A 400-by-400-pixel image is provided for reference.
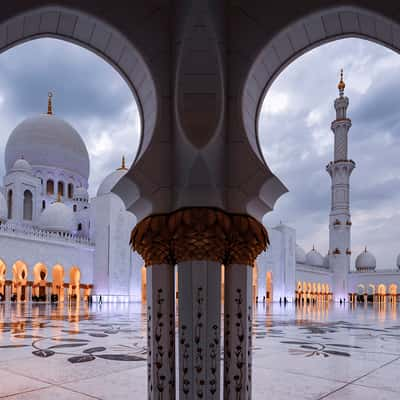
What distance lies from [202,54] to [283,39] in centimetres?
25

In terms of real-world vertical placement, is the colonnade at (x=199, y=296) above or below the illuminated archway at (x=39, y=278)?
above

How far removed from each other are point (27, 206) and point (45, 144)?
2.56 meters

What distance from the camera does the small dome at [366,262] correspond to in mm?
27045

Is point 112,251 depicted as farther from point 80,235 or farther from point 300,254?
point 300,254

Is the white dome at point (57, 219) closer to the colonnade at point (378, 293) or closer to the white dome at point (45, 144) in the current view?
the white dome at point (45, 144)

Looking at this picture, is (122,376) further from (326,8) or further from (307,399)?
(326,8)

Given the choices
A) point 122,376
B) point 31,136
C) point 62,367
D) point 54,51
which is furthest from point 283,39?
point 31,136

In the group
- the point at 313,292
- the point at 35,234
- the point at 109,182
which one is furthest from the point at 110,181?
the point at 313,292

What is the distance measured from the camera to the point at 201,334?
1.17 meters

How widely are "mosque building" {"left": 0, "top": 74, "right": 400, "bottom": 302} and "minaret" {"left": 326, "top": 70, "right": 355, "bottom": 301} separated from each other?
0.05 metres

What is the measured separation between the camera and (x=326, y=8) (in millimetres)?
1201

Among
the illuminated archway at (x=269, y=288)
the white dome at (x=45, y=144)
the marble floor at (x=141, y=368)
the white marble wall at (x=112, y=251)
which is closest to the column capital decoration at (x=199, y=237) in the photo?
the marble floor at (x=141, y=368)

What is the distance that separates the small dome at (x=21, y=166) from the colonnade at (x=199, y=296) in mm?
16003

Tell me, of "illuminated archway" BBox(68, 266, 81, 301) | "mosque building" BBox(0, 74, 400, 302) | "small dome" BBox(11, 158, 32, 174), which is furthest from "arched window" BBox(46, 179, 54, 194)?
"illuminated archway" BBox(68, 266, 81, 301)
